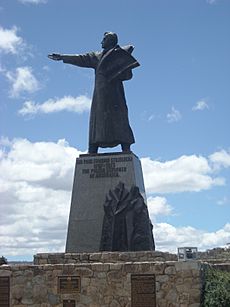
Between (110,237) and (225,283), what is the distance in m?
4.36

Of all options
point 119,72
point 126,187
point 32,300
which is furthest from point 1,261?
point 119,72

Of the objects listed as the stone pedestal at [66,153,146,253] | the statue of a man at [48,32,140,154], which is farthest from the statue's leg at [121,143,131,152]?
the stone pedestal at [66,153,146,253]

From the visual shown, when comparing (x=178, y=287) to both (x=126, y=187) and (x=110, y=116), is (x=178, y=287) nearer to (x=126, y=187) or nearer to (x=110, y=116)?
(x=126, y=187)

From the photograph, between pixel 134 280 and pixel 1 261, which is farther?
pixel 1 261

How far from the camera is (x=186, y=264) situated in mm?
12406

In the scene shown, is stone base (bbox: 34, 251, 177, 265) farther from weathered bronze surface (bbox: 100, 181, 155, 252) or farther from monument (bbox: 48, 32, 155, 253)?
monument (bbox: 48, 32, 155, 253)

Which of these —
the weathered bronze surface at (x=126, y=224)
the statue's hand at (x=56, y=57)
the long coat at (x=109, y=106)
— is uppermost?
the statue's hand at (x=56, y=57)

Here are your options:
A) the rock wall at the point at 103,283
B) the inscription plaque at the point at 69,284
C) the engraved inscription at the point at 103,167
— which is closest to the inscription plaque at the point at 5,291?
the rock wall at the point at 103,283

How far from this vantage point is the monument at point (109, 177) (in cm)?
1639

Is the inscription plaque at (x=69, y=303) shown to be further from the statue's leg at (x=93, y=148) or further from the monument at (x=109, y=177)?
the statue's leg at (x=93, y=148)

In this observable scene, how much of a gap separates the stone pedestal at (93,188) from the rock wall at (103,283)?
143 inches

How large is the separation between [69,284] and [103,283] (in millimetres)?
704

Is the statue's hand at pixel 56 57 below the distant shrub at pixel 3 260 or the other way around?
the other way around

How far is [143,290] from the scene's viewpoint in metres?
12.5
